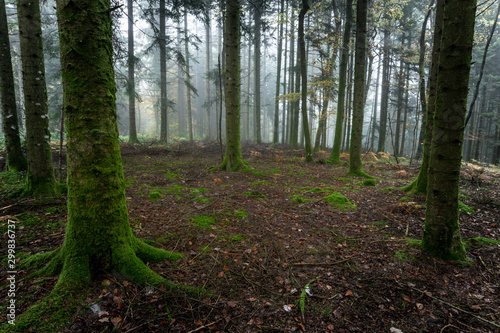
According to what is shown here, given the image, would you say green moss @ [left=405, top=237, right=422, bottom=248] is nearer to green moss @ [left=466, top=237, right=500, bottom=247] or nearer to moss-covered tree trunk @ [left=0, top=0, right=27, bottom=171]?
green moss @ [left=466, top=237, right=500, bottom=247]

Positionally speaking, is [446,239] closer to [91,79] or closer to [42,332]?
[42,332]

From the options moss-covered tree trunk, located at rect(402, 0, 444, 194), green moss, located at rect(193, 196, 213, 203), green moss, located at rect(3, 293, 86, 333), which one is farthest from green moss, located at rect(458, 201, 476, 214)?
green moss, located at rect(3, 293, 86, 333)

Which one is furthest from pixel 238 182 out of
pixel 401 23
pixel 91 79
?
pixel 401 23

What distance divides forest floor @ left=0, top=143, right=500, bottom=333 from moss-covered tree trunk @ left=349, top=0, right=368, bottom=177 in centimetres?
314

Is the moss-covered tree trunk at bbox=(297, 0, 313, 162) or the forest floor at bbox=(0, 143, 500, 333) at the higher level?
the moss-covered tree trunk at bbox=(297, 0, 313, 162)

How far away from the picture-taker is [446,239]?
321 centimetres

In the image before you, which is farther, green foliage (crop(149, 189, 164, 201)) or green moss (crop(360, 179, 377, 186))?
green moss (crop(360, 179, 377, 186))

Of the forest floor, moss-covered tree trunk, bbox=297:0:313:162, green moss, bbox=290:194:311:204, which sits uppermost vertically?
moss-covered tree trunk, bbox=297:0:313:162

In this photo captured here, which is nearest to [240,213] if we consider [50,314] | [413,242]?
[413,242]

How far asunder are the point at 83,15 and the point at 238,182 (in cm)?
568

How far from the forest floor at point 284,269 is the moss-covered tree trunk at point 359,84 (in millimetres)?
3141

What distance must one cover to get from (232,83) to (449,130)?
6.79 meters

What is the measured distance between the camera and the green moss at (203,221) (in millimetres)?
4273

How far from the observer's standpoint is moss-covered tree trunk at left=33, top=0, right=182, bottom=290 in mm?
2314
